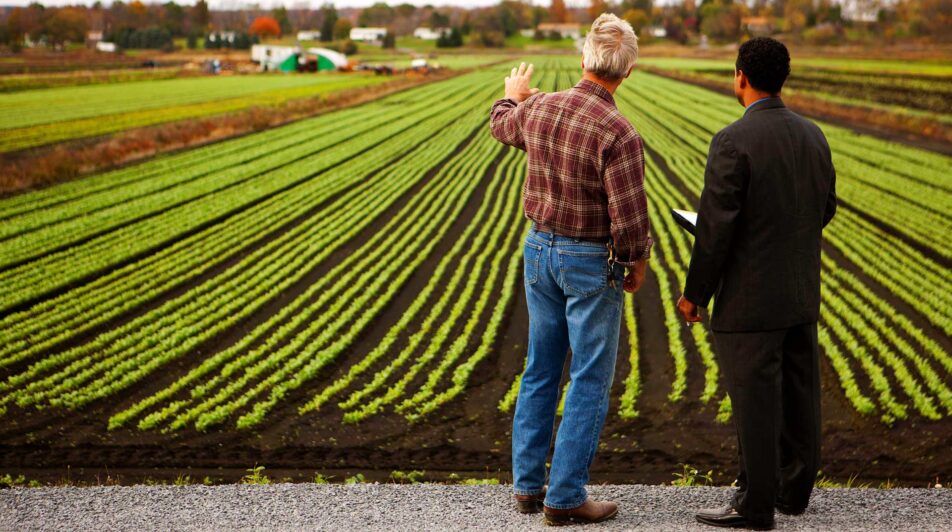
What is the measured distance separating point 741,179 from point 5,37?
13.3 m

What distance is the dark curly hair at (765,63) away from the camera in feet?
9.12

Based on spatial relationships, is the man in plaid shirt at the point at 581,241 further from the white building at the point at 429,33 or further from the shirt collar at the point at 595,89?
the white building at the point at 429,33

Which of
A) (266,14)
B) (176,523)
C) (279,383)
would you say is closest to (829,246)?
(279,383)

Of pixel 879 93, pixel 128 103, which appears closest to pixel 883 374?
pixel 879 93

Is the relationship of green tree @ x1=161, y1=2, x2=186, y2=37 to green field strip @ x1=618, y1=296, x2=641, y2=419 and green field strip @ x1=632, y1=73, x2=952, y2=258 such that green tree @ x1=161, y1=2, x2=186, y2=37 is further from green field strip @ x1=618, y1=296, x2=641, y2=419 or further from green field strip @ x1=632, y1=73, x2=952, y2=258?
green field strip @ x1=618, y1=296, x2=641, y2=419

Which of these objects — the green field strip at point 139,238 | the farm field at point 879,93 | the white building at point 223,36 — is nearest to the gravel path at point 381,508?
the green field strip at point 139,238

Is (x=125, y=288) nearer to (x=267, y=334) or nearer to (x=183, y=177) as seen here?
(x=267, y=334)

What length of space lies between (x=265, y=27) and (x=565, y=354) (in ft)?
88.1

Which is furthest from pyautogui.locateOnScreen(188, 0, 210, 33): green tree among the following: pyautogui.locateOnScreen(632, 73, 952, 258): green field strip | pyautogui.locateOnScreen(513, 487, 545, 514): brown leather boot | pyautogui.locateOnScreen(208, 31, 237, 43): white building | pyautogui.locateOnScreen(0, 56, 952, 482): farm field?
pyautogui.locateOnScreen(513, 487, 545, 514): brown leather boot

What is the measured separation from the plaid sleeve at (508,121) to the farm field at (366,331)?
2646 millimetres

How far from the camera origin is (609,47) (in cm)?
276

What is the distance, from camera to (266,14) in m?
25.9

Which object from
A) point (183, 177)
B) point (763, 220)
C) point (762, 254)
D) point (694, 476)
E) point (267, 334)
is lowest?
point (694, 476)

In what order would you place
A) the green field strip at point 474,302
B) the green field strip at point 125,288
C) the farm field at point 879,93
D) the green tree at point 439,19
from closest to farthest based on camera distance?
1. the green field strip at point 474,302
2. the green field strip at point 125,288
3. the farm field at point 879,93
4. the green tree at point 439,19
